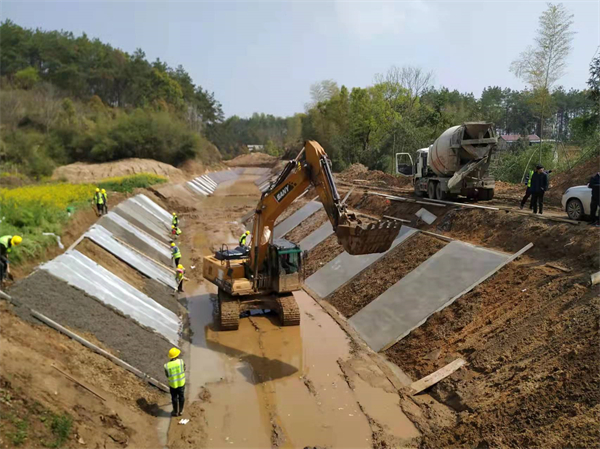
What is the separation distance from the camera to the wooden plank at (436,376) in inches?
402

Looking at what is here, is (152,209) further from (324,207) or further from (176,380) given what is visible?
(176,380)

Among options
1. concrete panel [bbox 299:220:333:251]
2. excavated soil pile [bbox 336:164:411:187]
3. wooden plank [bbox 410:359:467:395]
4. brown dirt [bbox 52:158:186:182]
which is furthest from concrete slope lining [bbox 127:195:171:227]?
wooden plank [bbox 410:359:467:395]

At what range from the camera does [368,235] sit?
10.1 metres

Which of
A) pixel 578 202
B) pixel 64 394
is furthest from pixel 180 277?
pixel 578 202

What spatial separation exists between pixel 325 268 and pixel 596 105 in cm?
1844

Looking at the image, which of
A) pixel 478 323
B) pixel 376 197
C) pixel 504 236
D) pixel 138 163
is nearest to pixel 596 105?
pixel 376 197

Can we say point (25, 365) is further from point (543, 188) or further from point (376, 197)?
point (376, 197)

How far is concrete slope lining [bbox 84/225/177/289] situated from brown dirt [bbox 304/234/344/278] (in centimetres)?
581

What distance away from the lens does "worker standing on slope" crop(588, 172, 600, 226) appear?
39.8 feet

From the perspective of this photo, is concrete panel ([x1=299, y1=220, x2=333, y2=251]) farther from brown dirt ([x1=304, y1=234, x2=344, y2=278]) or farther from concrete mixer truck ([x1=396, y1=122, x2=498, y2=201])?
concrete mixer truck ([x1=396, y1=122, x2=498, y2=201])

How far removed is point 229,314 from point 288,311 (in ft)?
6.03

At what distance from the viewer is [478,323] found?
36.9ft

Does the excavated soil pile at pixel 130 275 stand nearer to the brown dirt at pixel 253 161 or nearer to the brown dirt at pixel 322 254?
the brown dirt at pixel 322 254

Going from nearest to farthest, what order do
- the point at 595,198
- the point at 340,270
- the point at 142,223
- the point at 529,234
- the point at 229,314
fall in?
the point at 595,198 → the point at 529,234 → the point at 229,314 → the point at 340,270 → the point at 142,223
